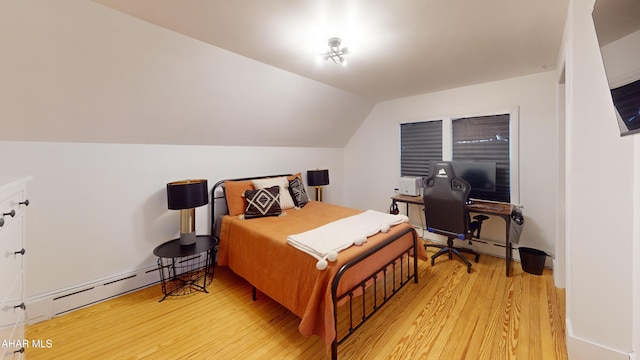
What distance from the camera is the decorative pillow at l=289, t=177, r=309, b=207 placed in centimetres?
348

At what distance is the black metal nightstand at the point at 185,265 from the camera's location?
2.52m

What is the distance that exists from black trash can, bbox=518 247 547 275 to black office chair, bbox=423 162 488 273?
569mm

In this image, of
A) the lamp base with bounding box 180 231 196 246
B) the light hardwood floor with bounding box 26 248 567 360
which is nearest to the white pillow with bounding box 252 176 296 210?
the lamp base with bounding box 180 231 196 246

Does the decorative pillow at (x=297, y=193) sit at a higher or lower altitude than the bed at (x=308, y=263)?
higher

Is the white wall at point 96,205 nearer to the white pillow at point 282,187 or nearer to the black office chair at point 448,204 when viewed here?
the white pillow at point 282,187

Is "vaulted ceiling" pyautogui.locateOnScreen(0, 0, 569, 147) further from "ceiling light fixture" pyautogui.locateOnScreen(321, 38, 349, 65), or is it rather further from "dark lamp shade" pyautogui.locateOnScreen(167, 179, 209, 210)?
"dark lamp shade" pyautogui.locateOnScreen(167, 179, 209, 210)

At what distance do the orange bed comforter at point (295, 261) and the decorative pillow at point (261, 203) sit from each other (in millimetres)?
121

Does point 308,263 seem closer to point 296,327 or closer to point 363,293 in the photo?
point 363,293

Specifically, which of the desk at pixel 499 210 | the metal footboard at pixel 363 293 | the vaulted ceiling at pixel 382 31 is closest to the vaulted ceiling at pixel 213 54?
the vaulted ceiling at pixel 382 31

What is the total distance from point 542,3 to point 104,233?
13.4ft

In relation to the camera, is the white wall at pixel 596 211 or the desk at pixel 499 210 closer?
the white wall at pixel 596 211

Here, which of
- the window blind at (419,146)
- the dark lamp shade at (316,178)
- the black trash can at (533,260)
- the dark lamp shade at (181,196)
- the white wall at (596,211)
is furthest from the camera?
the dark lamp shade at (316,178)

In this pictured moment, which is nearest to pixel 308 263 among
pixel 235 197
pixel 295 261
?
pixel 295 261

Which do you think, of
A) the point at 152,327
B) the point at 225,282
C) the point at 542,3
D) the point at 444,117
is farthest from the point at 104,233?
the point at 444,117
